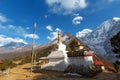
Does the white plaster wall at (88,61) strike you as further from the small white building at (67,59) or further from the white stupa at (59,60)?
the white stupa at (59,60)

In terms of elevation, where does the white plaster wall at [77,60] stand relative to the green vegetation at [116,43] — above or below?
below

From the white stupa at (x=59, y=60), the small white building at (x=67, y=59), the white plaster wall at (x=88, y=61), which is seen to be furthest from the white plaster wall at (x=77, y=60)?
the white stupa at (x=59, y=60)

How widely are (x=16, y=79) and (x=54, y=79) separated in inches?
267

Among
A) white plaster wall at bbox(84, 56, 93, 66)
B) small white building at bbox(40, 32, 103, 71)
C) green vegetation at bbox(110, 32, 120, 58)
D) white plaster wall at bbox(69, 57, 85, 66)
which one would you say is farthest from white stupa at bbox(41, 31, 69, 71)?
green vegetation at bbox(110, 32, 120, 58)

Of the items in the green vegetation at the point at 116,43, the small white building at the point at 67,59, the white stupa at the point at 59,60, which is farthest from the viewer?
the white stupa at the point at 59,60

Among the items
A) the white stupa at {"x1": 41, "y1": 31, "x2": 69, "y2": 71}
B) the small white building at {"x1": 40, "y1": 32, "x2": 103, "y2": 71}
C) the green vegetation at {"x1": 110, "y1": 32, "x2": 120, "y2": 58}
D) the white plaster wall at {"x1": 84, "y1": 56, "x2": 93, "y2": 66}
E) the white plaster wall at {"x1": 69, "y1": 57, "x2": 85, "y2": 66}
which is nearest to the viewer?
the green vegetation at {"x1": 110, "y1": 32, "x2": 120, "y2": 58}

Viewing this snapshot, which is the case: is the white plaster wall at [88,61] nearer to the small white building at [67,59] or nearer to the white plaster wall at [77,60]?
the small white building at [67,59]

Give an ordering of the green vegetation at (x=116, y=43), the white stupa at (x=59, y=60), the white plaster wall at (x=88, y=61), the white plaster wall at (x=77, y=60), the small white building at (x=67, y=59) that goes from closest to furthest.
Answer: the green vegetation at (x=116, y=43) < the white plaster wall at (x=88, y=61) < the small white building at (x=67, y=59) < the white plaster wall at (x=77, y=60) < the white stupa at (x=59, y=60)

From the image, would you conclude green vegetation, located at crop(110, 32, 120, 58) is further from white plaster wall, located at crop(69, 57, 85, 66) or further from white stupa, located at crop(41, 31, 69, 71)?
white stupa, located at crop(41, 31, 69, 71)

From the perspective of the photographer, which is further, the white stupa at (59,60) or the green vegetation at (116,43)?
the white stupa at (59,60)

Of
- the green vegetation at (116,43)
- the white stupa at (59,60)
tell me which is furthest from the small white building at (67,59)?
the green vegetation at (116,43)

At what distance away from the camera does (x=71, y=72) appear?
39.2m

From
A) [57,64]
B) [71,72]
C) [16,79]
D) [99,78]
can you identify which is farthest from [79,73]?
[16,79]

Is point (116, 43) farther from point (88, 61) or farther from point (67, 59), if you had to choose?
point (67, 59)
